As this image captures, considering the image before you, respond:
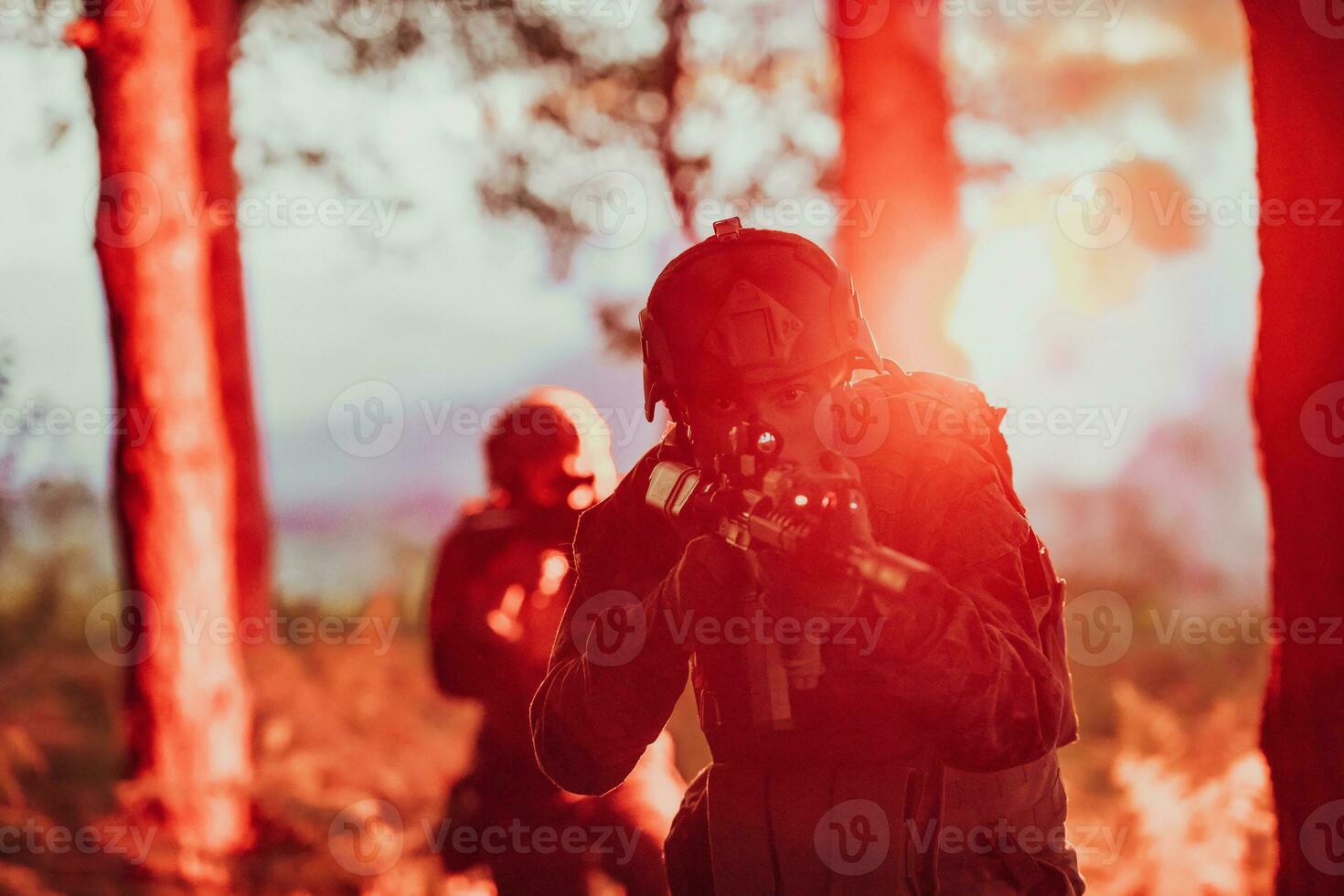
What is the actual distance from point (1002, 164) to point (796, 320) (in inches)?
251

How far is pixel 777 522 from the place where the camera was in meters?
1.82

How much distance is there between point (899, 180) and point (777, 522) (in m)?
4.61

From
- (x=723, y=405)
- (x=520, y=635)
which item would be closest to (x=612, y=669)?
(x=723, y=405)

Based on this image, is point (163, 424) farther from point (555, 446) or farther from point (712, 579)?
point (712, 579)

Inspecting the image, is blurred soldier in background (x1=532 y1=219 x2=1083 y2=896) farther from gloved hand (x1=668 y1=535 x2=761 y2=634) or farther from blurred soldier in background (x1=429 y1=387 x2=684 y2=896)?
blurred soldier in background (x1=429 y1=387 x2=684 y2=896)

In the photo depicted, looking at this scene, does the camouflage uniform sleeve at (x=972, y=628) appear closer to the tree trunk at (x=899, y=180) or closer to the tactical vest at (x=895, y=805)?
the tactical vest at (x=895, y=805)

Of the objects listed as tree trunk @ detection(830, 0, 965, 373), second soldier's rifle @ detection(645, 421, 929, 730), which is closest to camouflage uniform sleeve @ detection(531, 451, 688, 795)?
second soldier's rifle @ detection(645, 421, 929, 730)

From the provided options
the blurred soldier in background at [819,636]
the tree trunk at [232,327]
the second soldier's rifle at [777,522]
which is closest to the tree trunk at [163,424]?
the tree trunk at [232,327]

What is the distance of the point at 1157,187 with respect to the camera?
813cm

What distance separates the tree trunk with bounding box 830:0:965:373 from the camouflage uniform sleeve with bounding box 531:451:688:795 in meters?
3.76

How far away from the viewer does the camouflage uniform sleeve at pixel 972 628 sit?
5.98ft

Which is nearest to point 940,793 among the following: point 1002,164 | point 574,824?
point 574,824

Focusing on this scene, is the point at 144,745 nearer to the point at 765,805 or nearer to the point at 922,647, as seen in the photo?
the point at 765,805

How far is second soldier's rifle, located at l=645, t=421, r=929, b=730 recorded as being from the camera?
1758mm
